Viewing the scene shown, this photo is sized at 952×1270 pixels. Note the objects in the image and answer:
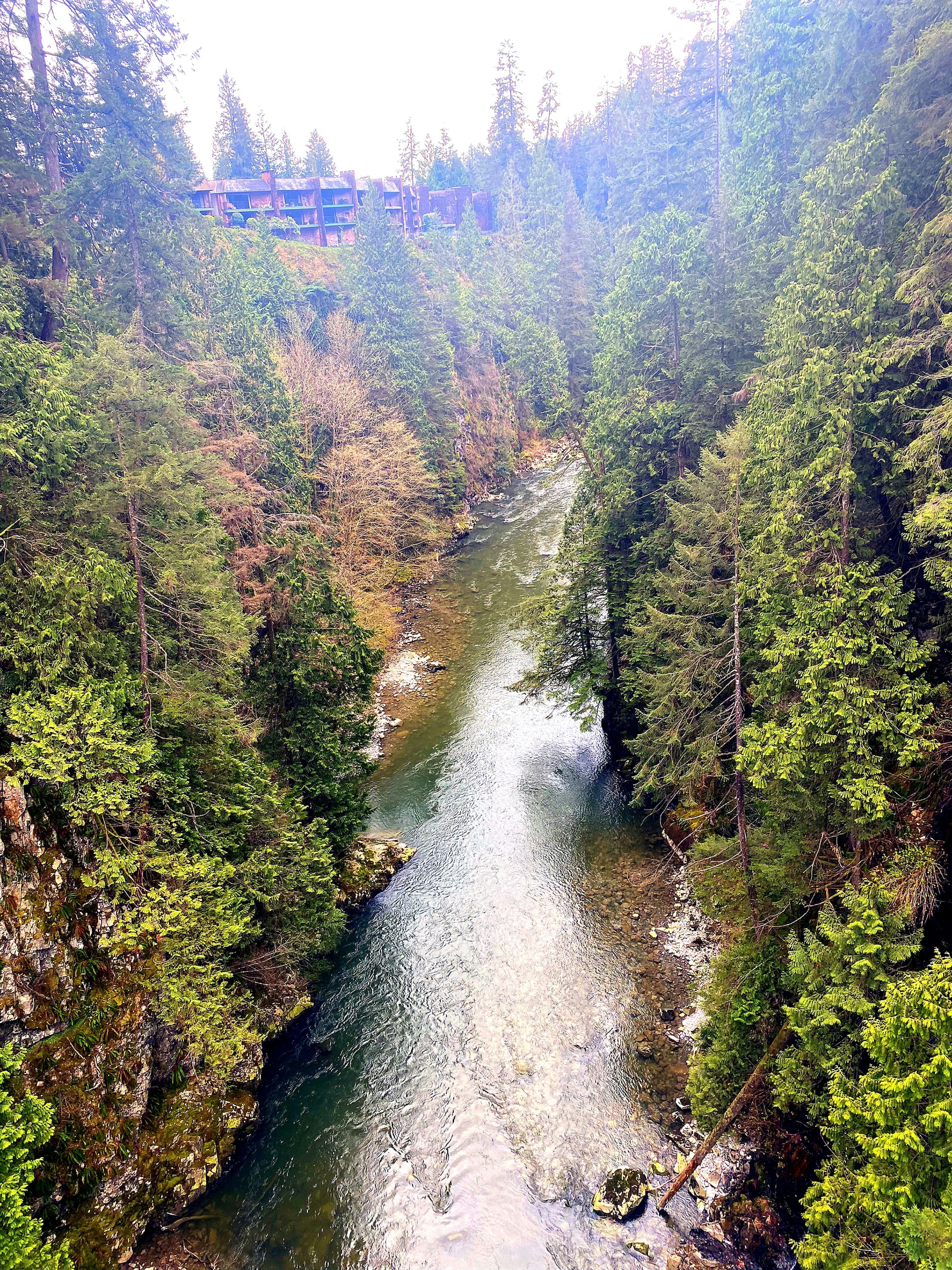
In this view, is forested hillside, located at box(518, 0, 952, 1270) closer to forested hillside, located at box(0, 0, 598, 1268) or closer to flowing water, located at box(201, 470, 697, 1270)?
flowing water, located at box(201, 470, 697, 1270)

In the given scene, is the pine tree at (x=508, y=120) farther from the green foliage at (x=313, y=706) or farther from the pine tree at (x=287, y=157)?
the green foliage at (x=313, y=706)

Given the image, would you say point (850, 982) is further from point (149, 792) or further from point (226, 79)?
point (226, 79)

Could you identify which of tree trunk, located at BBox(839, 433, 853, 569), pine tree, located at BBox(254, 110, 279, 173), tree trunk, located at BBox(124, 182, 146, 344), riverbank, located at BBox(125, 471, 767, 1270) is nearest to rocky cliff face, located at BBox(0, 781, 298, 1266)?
riverbank, located at BBox(125, 471, 767, 1270)

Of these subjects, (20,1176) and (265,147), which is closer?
(20,1176)

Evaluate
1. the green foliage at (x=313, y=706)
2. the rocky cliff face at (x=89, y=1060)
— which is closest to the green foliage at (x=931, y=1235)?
the rocky cliff face at (x=89, y=1060)

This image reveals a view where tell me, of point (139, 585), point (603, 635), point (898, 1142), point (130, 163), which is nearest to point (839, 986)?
point (898, 1142)

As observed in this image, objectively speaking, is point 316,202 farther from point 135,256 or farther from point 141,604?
point 141,604
